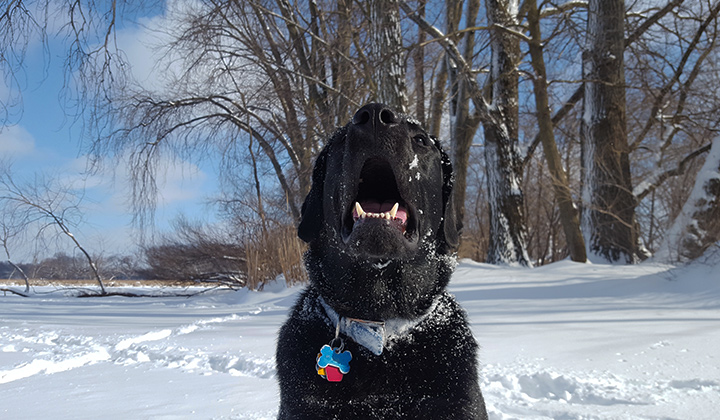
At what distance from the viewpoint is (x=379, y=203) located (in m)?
1.80


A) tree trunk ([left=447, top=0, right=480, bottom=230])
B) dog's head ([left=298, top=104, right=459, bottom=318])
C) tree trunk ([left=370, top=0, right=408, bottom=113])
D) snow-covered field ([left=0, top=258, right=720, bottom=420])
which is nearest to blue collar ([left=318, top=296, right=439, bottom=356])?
dog's head ([left=298, top=104, right=459, bottom=318])

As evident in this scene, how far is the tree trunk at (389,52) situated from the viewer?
23.5 feet

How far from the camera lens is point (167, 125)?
527 inches

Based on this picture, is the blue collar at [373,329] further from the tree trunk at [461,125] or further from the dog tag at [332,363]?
the tree trunk at [461,125]

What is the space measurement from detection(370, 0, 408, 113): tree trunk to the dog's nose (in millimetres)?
5735

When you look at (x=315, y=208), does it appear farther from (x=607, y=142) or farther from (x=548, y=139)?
(x=548, y=139)

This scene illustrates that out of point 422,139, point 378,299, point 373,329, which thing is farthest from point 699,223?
point 373,329

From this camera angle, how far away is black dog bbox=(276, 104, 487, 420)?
5.03ft

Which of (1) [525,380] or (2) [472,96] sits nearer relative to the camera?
(1) [525,380]

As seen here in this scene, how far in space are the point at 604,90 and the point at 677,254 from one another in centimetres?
468

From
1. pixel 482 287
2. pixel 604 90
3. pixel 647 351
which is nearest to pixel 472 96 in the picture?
pixel 604 90

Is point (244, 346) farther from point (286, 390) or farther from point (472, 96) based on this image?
point (472, 96)

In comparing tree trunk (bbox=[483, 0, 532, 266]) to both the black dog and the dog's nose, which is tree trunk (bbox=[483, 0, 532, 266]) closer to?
the black dog

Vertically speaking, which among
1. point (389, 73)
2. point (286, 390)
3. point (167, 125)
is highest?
point (167, 125)
